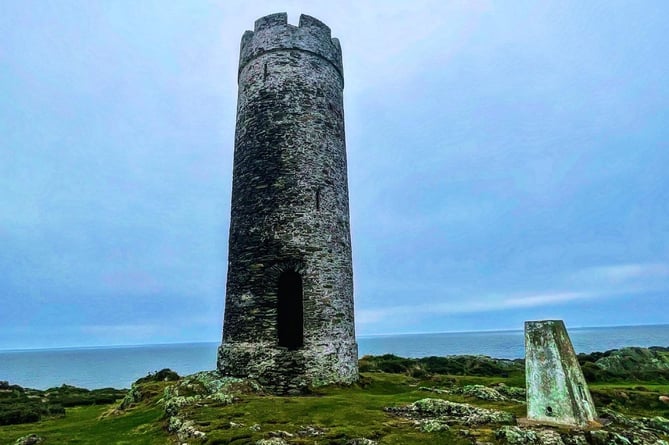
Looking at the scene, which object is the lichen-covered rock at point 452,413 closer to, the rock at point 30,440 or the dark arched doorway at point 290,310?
the dark arched doorway at point 290,310

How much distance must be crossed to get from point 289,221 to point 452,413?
8147mm

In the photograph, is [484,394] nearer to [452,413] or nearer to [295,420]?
[452,413]

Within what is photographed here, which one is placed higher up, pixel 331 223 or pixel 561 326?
pixel 331 223

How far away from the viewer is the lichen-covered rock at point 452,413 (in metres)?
8.95

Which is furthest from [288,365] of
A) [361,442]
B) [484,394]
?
[361,442]

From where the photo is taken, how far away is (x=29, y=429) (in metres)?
13.6

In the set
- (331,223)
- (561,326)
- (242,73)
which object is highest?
(242,73)

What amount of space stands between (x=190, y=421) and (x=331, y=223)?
8267 millimetres

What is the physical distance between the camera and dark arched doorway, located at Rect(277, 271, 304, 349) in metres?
15.6

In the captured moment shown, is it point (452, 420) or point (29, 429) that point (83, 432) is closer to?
point (29, 429)

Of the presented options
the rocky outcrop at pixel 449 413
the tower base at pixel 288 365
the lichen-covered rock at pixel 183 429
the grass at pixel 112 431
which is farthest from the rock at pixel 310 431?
the tower base at pixel 288 365

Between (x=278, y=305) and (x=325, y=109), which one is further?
(x=325, y=109)

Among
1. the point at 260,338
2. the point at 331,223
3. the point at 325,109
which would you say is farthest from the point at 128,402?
the point at 325,109

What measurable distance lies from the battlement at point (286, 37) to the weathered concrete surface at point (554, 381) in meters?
12.9
